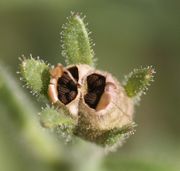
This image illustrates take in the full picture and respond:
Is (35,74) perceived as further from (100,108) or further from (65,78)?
(100,108)

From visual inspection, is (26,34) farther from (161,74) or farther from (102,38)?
(161,74)

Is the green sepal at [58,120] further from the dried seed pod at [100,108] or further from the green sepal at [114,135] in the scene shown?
the green sepal at [114,135]

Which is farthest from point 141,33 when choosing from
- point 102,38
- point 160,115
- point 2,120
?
point 2,120

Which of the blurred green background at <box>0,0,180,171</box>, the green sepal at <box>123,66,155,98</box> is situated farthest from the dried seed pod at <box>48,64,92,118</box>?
the blurred green background at <box>0,0,180,171</box>

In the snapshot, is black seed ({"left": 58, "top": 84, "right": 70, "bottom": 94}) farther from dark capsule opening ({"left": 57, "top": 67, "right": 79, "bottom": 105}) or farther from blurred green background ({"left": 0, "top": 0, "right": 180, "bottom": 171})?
blurred green background ({"left": 0, "top": 0, "right": 180, "bottom": 171})

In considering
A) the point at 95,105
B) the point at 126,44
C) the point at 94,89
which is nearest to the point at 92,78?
the point at 94,89

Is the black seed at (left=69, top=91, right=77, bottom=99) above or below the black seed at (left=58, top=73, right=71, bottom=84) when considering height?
below
